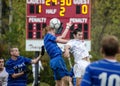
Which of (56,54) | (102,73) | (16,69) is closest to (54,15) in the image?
(16,69)

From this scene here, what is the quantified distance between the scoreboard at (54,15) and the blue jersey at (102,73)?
12.2 meters

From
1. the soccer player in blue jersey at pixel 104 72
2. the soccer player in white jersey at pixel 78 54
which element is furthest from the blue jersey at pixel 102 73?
the soccer player in white jersey at pixel 78 54

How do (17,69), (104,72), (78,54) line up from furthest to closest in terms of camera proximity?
1. (17,69)
2. (78,54)
3. (104,72)

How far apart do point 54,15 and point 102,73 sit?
42.1 feet

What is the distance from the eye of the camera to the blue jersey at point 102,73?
789 cm

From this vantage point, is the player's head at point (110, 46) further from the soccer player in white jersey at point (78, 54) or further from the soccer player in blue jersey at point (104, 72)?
the soccer player in white jersey at point (78, 54)

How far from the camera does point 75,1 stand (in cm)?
2050

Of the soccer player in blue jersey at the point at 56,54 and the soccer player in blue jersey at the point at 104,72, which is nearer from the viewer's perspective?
the soccer player in blue jersey at the point at 104,72

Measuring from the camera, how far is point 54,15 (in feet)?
67.7

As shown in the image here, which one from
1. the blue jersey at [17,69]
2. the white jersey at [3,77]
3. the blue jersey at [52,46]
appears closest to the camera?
the white jersey at [3,77]

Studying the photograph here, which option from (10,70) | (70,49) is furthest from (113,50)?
(10,70)

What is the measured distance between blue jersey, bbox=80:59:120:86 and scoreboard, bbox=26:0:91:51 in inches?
481

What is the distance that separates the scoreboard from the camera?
20.4 meters

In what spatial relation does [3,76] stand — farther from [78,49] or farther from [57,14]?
[57,14]
